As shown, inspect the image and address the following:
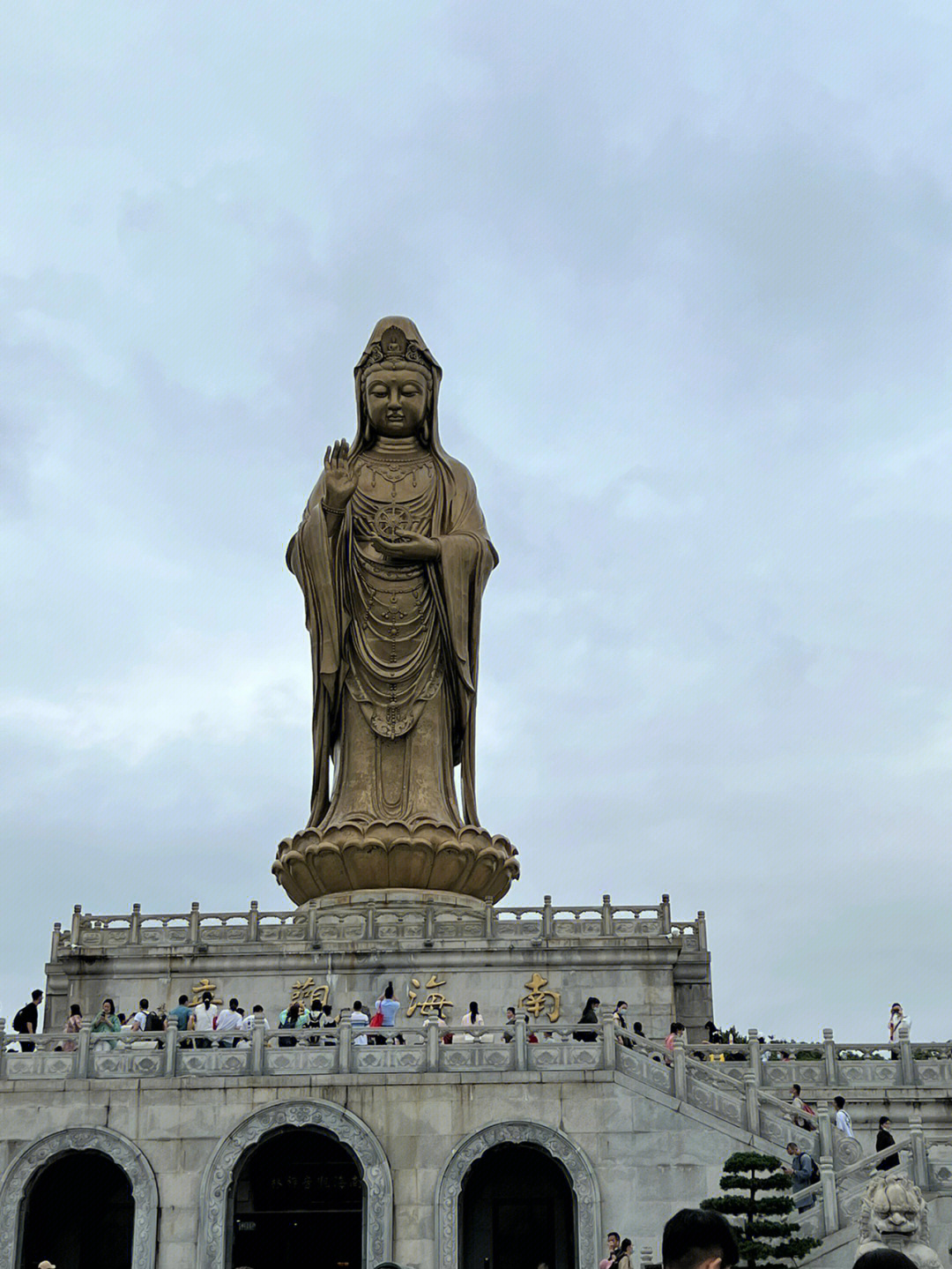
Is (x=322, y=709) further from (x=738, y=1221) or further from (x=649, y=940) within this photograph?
(x=738, y=1221)

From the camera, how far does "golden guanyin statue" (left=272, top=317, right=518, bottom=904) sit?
26969 mm

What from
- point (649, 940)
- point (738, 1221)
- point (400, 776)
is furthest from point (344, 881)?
point (738, 1221)

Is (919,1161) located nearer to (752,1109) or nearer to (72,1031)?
(752,1109)

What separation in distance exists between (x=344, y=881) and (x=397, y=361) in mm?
8737

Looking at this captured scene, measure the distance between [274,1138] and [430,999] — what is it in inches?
182

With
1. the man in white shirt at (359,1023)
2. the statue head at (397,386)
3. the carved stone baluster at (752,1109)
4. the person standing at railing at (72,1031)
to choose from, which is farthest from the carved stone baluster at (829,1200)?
the statue head at (397,386)

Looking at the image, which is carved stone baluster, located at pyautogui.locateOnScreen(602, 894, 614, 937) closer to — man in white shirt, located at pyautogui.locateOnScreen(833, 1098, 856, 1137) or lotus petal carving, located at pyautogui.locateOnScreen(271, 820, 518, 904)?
lotus petal carving, located at pyautogui.locateOnScreen(271, 820, 518, 904)

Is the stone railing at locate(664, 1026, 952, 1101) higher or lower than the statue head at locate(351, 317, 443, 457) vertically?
lower

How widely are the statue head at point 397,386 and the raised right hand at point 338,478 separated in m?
1.25

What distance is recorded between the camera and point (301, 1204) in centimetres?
2044

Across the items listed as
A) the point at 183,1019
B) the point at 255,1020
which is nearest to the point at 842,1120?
the point at 255,1020

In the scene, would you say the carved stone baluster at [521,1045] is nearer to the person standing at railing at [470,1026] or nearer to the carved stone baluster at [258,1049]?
the person standing at railing at [470,1026]

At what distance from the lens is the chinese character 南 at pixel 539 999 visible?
23562mm

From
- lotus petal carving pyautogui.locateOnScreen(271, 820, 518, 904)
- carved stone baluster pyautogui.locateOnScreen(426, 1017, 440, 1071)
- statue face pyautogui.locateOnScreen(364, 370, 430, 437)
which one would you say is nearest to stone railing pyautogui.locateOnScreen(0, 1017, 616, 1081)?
carved stone baluster pyautogui.locateOnScreen(426, 1017, 440, 1071)
